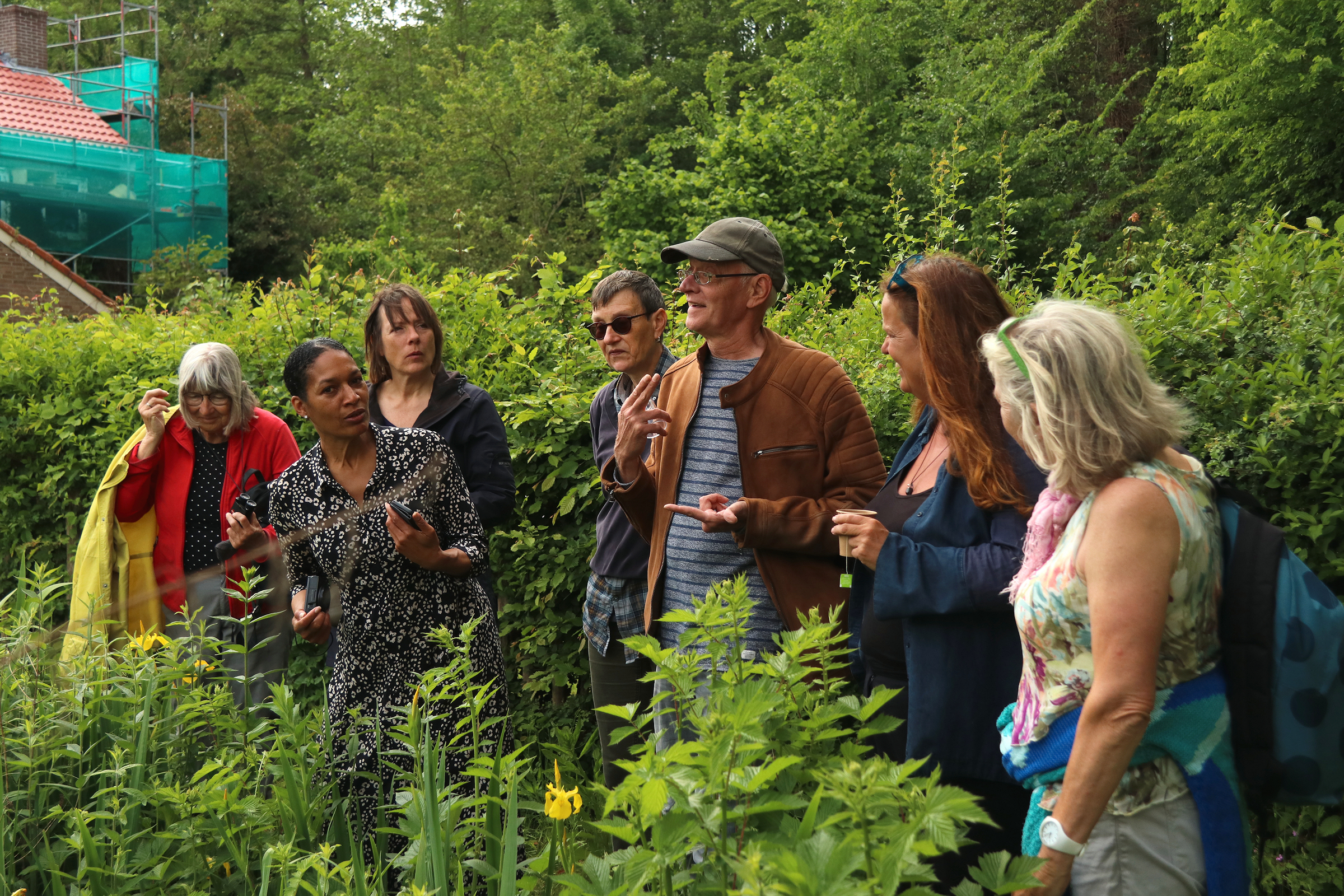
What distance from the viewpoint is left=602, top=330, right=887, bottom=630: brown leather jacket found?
2.98 m

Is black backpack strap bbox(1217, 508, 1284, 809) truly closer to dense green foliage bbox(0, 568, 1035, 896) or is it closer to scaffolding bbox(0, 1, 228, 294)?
dense green foliage bbox(0, 568, 1035, 896)

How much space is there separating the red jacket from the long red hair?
110 inches

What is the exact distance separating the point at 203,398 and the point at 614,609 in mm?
1900

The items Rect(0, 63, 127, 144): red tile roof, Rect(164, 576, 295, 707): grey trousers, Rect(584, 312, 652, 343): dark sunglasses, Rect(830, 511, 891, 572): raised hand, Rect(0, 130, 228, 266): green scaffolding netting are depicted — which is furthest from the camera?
Rect(0, 63, 127, 144): red tile roof

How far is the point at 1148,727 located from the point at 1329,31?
14493mm

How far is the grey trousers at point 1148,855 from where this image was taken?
1.85 metres

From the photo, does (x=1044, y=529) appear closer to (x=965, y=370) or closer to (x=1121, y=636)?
(x=1121, y=636)

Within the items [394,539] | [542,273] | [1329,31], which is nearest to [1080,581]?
[394,539]

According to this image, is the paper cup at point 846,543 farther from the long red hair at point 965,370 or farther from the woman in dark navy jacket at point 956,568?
the long red hair at point 965,370

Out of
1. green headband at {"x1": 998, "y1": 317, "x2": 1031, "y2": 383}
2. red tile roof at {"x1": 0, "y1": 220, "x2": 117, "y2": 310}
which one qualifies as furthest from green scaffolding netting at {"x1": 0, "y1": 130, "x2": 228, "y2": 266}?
green headband at {"x1": 998, "y1": 317, "x2": 1031, "y2": 383}

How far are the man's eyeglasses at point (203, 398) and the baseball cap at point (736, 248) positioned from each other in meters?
1.99

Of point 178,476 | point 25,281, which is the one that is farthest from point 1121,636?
point 25,281

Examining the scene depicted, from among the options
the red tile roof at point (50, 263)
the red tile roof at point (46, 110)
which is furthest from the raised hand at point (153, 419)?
the red tile roof at point (46, 110)

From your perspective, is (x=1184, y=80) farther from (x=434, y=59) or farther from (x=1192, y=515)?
(x=434, y=59)
